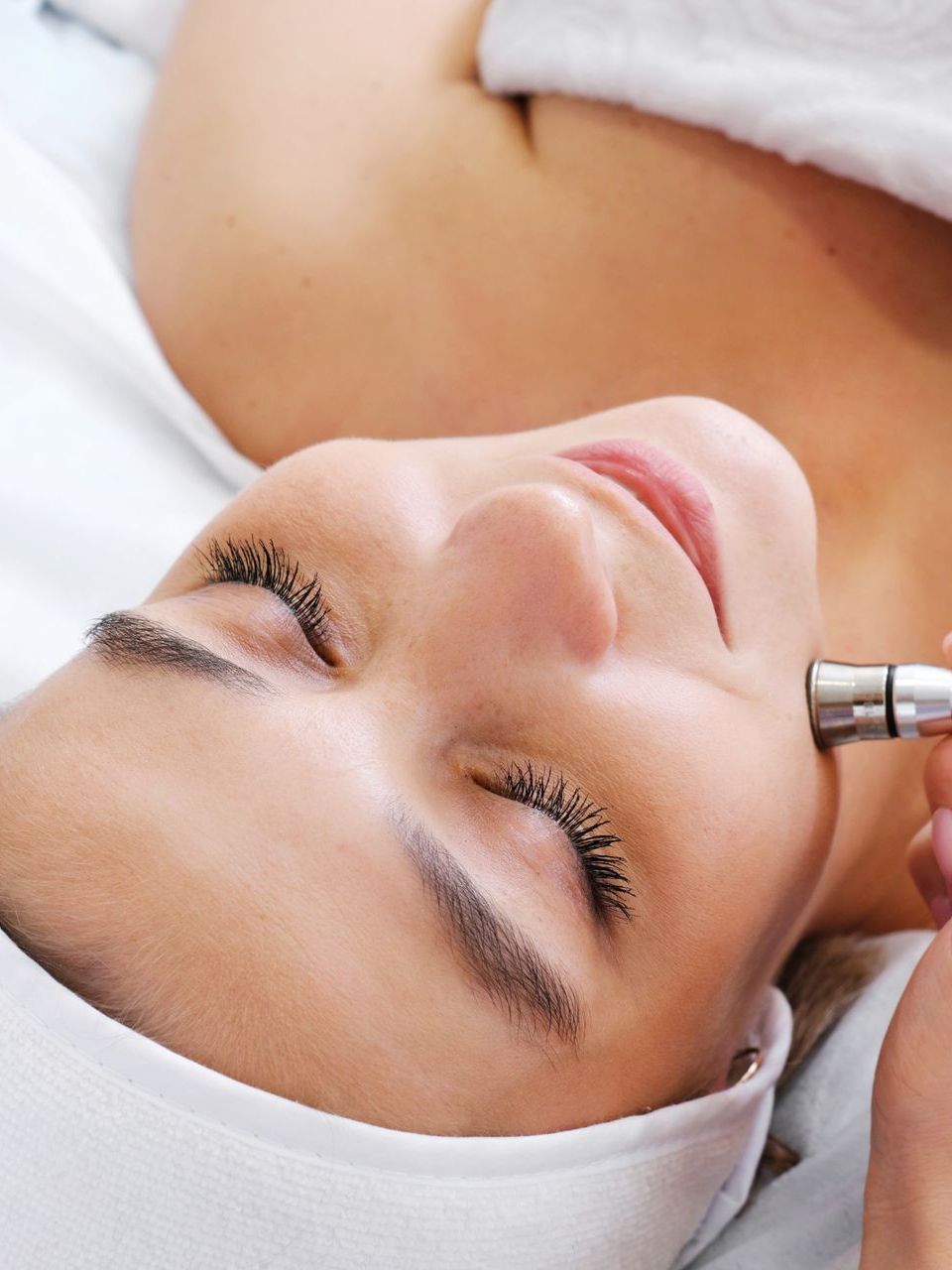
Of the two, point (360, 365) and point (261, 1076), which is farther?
→ point (360, 365)

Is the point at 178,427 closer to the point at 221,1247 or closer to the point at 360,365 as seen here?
the point at 360,365

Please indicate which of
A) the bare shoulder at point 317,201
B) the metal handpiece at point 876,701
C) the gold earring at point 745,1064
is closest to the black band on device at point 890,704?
the metal handpiece at point 876,701

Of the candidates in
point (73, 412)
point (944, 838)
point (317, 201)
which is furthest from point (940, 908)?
point (73, 412)

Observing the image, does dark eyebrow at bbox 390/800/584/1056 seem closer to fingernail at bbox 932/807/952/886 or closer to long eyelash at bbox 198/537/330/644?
long eyelash at bbox 198/537/330/644

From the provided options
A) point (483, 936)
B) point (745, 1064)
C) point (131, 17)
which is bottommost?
point (745, 1064)

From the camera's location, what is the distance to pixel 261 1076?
812mm

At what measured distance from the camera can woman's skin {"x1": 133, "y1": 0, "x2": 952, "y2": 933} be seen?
1.22 m

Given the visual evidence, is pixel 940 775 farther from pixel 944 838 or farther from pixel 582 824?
pixel 582 824

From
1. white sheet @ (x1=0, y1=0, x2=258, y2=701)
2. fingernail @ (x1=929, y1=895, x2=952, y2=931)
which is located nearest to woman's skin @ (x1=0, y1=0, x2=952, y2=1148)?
fingernail @ (x1=929, y1=895, x2=952, y2=931)

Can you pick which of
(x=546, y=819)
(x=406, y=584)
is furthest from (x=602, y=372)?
(x=546, y=819)

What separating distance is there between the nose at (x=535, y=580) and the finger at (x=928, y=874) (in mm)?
404

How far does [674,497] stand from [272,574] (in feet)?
1.02

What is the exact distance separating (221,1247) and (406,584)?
18.0 inches

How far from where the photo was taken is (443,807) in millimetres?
843
